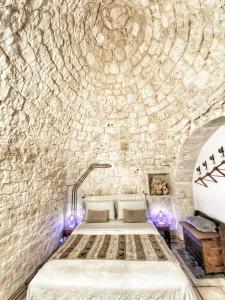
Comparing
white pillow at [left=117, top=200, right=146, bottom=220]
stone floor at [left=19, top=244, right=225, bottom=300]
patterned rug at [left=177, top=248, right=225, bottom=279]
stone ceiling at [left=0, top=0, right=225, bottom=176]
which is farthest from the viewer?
white pillow at [left=117, top=200, right=146, bottom=220]

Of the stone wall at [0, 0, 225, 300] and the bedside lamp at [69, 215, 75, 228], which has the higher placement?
the stone wall at [0, 0, 225, 300]

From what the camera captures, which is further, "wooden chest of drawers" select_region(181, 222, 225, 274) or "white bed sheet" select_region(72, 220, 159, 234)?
"white bed sheet" select_region(72, 220, 159, 234)

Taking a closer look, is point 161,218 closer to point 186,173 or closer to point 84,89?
point 186,173

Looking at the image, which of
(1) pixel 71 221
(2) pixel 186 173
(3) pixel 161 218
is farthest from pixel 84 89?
(3) pixel 161 218

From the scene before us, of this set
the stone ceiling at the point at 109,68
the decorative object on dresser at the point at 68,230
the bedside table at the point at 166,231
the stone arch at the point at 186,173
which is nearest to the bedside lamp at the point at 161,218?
the bedside table at the point at 166,231

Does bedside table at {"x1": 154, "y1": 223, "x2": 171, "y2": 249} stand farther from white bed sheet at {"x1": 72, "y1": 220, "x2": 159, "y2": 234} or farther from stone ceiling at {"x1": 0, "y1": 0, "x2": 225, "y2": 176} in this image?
stone ceiling at {"x1": 0, "y1": 0, "x2": 225, "y2": 176}

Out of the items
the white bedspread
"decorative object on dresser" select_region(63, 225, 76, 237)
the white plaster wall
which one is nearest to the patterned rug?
the white plaster wall

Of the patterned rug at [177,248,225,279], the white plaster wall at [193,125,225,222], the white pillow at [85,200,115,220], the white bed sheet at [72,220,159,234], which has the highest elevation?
the white plaster wall at [193,125,225,222]

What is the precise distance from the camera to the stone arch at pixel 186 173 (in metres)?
3.30

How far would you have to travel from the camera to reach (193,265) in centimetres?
282

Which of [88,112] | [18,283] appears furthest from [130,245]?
[88,112]

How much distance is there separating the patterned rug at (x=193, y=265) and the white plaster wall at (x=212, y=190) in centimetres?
83

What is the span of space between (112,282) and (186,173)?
9.47 ft

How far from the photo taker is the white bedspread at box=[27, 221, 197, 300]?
1526 millimetres
